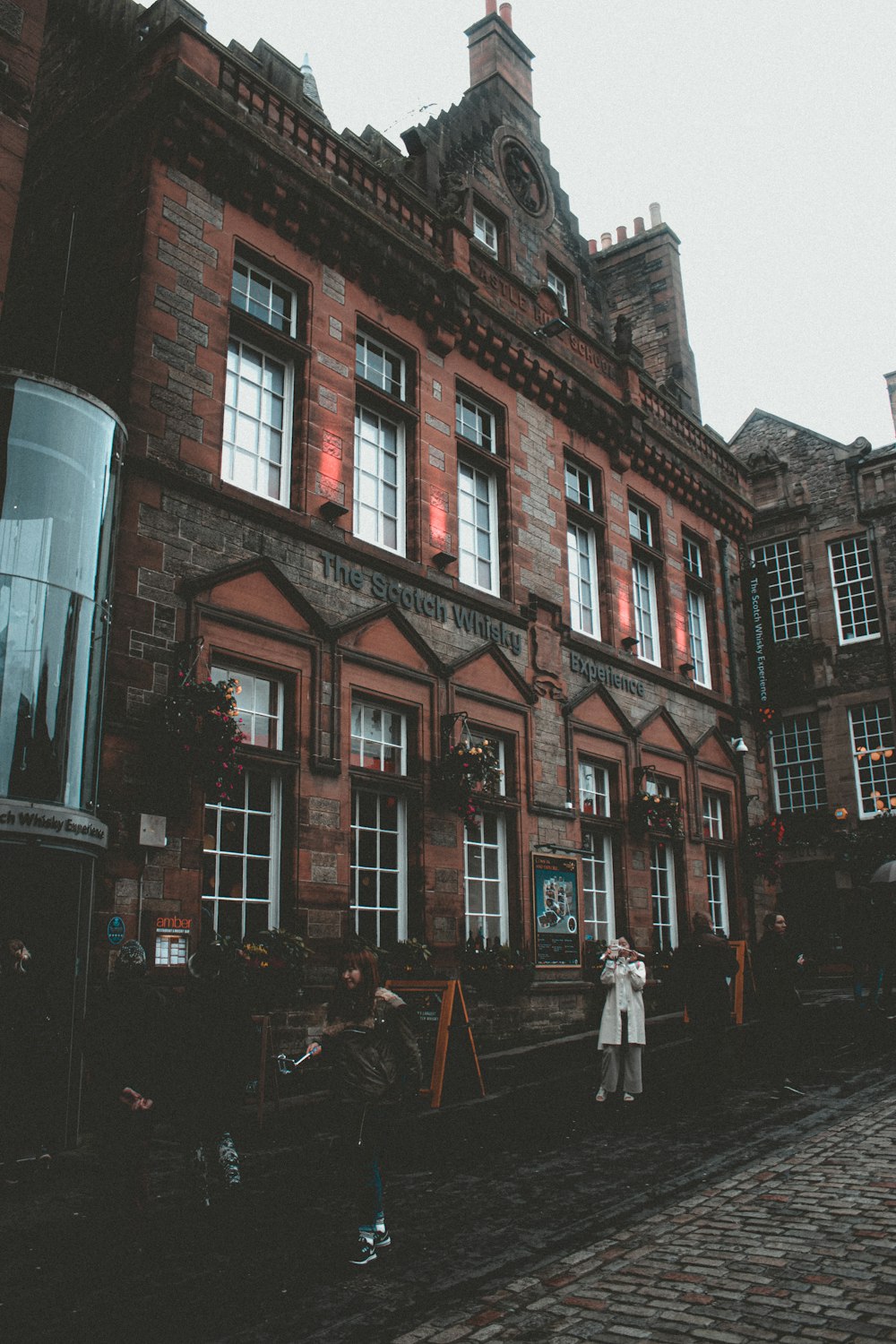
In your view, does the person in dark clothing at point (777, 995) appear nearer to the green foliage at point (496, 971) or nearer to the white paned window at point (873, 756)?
the green foliage at point (496, 971)

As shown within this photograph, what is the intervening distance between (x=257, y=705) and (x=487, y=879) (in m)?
4.29

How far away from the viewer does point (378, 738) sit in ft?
40.6

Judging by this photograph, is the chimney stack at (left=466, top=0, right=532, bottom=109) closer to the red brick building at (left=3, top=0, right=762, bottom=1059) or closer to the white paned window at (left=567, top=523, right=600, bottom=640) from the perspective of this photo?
the red brick building at (left=3, top=0, right=762, bottom=1059)

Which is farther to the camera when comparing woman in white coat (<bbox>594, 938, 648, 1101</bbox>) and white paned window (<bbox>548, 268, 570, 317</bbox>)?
white paned window (<bbox>548, 268, 570, 317</bbox>)

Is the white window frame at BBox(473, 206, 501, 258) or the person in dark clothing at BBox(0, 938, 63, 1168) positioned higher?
the white window frame at BBox(473, 206, 501, 258)

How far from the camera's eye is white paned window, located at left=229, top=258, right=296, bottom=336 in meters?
12.0

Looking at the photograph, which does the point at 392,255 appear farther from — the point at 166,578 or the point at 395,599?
the point at 166,578

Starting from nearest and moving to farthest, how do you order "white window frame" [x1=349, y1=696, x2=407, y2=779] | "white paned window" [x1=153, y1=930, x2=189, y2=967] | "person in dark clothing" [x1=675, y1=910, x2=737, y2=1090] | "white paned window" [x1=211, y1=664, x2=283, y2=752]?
"white paned window" [x1=153, y1=930, x2=189, y2=967] < "white paned window" [x1=211, y1=664, x2=283, y2=752] < "person in dark clothing" [x1=675, y1=910, x2=737, y2=1090] < "white window frame" [x1=349, y1=696, x2=407, y2=779]

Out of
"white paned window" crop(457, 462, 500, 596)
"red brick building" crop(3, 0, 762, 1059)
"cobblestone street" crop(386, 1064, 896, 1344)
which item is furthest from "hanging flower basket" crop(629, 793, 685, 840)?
"cobblestone street" crop(386, 1064, 896, 1344)

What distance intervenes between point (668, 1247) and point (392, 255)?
11571mm

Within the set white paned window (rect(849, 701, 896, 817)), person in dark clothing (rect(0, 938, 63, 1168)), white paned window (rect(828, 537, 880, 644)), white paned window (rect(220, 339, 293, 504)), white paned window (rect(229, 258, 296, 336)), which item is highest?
white paned window (rect(828, 537, 880, 644))

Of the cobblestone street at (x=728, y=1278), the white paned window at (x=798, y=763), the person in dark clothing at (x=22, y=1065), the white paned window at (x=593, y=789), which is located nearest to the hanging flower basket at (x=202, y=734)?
the person in dark clothing at (x=22, y=1065)

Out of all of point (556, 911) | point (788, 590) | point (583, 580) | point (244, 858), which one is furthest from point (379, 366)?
point (788, 590)

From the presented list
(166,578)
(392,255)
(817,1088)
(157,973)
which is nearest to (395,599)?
(166,578)
